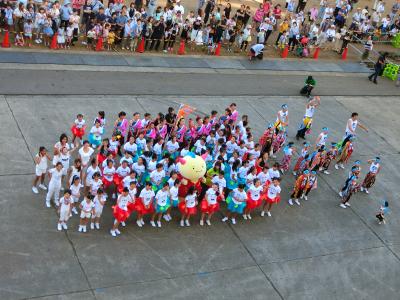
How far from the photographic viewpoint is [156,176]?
44.1 ft

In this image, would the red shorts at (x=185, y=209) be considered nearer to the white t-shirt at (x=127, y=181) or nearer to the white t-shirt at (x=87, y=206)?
the white t-shirt at (x=127, y=181)

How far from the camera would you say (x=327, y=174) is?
17250mm

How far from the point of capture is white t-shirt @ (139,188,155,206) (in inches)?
500

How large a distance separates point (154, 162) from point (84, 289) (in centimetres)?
395

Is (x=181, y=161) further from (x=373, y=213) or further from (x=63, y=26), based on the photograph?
(x=63, y=26)

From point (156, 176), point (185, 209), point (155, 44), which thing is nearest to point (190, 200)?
point (185, 209)

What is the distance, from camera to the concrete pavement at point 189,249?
11.3 meters

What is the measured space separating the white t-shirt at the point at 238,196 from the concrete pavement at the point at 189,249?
0.75 meters

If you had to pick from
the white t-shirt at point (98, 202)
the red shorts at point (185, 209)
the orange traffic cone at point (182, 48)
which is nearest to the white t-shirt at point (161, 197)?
the red shorts at point (185, 209)

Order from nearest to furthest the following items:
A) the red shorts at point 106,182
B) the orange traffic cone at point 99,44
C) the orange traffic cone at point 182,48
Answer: the red shorts at point 106,182 → the orange traffic cone at point 99,44 → the orange traffic cone at point 182,48

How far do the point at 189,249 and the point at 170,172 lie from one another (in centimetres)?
221

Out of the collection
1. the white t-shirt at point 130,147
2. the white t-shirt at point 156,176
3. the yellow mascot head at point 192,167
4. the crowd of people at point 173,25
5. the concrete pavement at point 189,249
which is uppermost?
the crowd of people at point 173,25

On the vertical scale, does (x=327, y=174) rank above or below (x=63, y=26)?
below

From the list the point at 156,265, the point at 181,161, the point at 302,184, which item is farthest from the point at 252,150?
the point at 156,265
